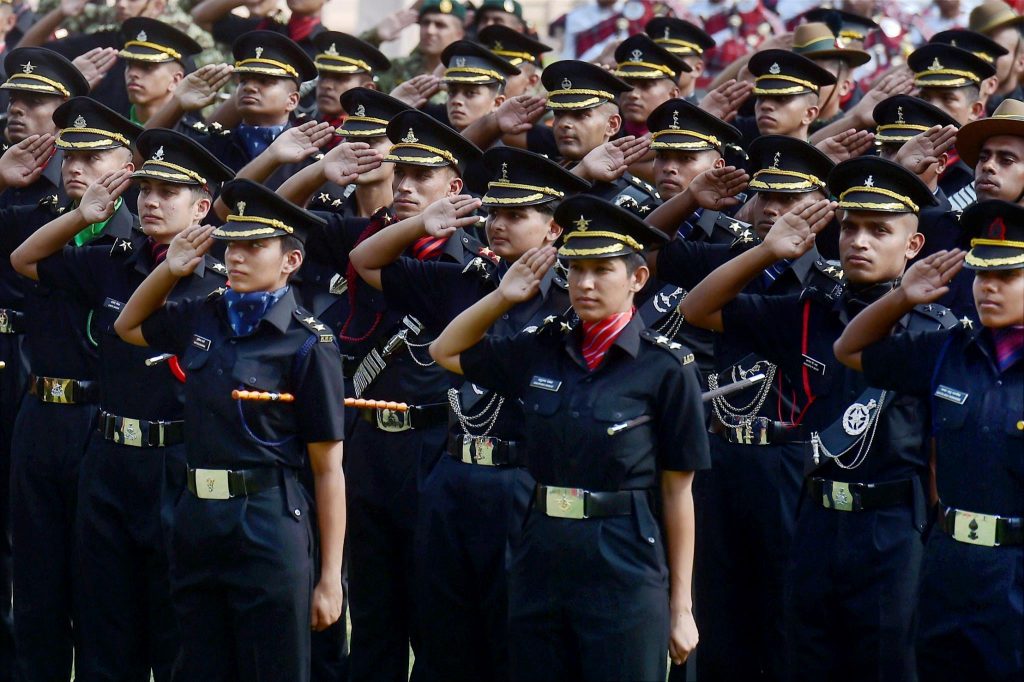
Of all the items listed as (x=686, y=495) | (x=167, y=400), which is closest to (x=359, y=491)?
(x=167, y=400)

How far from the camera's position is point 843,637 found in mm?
7172

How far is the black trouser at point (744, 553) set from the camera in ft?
26.4

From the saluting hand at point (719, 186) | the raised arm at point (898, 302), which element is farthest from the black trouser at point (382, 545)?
the raised arm at point (898, 302)

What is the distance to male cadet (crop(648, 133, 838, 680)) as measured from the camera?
795 centimetres

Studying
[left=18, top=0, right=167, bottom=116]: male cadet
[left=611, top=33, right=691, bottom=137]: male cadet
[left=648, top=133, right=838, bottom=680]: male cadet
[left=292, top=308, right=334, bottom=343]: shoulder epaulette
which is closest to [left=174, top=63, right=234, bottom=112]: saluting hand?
[left=18, top=0, right=167, bottom=116]: male cadet

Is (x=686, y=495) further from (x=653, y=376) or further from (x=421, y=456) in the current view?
(x=421, y=456)

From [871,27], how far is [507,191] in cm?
507

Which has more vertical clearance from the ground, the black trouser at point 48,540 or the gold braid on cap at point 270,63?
the gold braid on cap at point 270,63

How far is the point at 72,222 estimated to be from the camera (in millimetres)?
8320

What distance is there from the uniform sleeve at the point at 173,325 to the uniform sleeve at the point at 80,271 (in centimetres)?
71

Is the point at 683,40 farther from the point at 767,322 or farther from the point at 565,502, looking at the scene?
the point at 565,502

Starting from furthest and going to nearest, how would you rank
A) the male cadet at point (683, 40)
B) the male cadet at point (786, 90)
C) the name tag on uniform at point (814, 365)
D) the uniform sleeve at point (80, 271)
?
the male cadet at point (683, 40), the male cadet at point (786, 90), the uniform sleeve at point (80, 271), the name tag on uniform at point (814, 365)

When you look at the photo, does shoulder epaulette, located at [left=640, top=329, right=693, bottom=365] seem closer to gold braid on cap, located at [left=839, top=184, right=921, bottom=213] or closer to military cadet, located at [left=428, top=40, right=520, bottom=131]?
gold braid on cap, located at [left=839, top=184, right=921, bottom=213]

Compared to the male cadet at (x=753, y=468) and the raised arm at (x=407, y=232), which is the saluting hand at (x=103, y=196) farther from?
the male cadet at (x=753, y=468)
